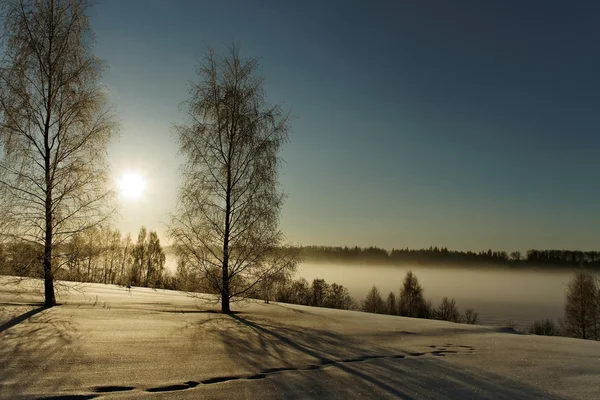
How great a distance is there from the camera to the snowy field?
604 centimetres

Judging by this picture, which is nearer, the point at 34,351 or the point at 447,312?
the point at 34,351

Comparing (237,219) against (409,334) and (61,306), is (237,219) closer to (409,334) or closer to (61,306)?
(61,306)

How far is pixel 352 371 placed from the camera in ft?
23.8

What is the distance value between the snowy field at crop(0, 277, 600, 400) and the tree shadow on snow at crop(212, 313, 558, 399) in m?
0.02

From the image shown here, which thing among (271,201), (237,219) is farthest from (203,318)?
(271,201)

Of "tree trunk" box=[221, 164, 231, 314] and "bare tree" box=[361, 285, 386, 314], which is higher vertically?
"tree trunk" box=[221, 164, 231, 314]

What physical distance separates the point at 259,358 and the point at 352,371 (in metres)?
1.85

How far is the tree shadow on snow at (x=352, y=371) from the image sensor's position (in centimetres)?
632

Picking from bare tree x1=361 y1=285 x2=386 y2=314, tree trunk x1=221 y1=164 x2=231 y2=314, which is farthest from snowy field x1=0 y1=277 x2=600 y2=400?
bare tree x1=361 y1=285 x2=386 y2=314

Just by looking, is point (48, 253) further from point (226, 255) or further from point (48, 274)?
point (226, 255)

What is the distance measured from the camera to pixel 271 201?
1459cm

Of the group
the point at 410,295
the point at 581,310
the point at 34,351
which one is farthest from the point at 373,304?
the point at 34,351

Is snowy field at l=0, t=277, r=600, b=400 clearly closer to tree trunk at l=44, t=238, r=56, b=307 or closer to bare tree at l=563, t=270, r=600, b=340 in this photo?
tree trunk at l=44, t=238, r=56, b=307

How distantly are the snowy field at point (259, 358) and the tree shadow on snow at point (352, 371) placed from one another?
0.9 inches
